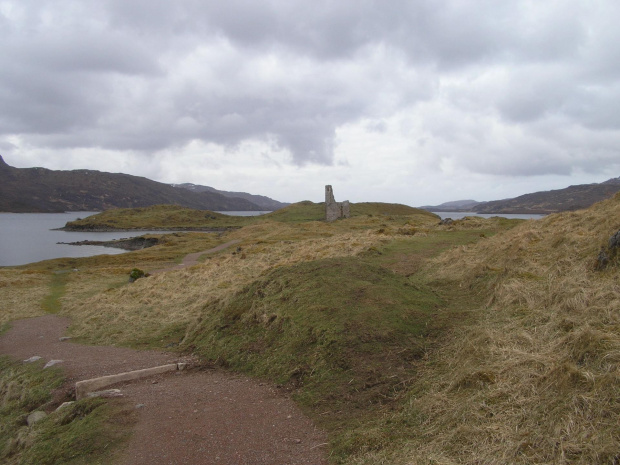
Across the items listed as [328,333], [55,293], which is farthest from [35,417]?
[55,293]

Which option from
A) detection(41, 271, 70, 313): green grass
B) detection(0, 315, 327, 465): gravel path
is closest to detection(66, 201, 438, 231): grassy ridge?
detection(41, 271, 70, 313): green grass

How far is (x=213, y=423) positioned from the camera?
726 cm

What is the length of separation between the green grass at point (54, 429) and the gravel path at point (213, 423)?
17.2 inches

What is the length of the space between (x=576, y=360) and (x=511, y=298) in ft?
14.0

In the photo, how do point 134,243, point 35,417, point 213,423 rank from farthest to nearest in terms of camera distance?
1. point 134,243
2. point 35,417
3. point 213,423

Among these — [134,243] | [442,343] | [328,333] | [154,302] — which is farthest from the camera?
[134,243]

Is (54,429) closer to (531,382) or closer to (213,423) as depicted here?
(213,423)

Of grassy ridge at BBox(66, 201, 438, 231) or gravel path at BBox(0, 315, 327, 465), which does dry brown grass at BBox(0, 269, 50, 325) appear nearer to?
gravel path at BBox(0, 315, 327, 465)

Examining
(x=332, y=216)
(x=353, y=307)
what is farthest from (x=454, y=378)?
(x=332, y=216)

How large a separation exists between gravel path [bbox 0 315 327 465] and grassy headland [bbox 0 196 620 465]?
1.49 ft

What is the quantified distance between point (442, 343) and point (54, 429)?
8.20 m

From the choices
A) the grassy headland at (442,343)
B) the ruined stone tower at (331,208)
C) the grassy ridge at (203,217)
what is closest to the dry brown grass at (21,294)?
the grassy headland at (442,343)

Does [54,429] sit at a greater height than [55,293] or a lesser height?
greater

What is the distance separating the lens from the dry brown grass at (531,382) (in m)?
4.41
